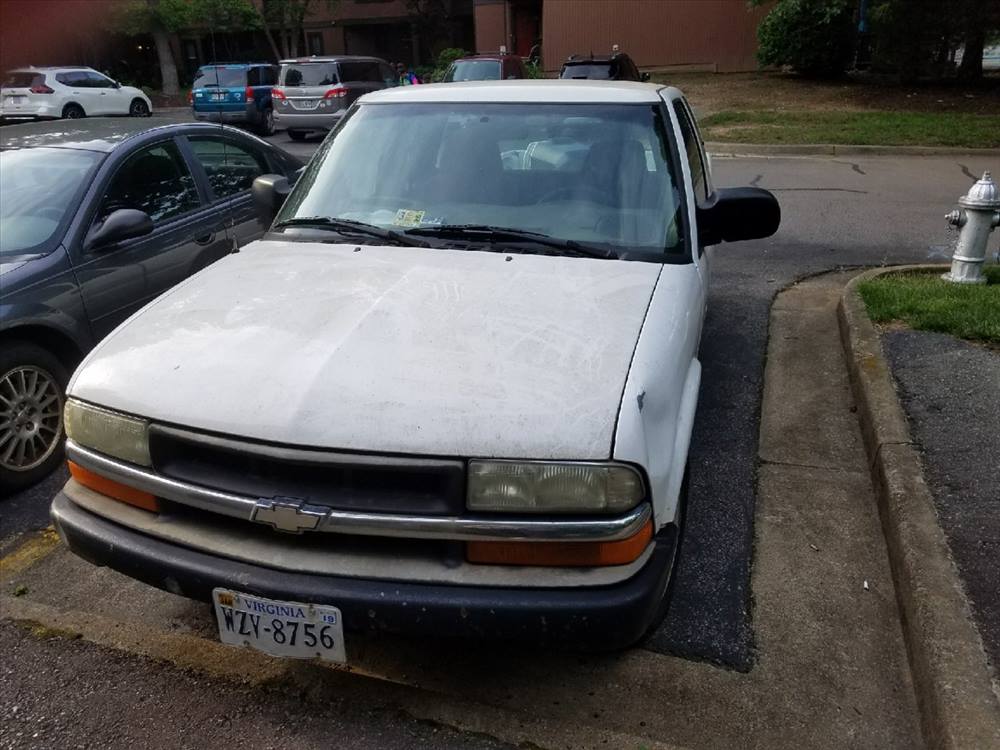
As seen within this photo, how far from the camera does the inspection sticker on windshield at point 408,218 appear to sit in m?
3.46

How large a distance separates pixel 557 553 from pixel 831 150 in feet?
44.2

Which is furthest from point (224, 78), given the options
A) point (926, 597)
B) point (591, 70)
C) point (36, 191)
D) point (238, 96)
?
point (926, 597)

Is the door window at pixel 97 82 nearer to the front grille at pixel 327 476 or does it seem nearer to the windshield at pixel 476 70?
the windshield at pixel 476 70

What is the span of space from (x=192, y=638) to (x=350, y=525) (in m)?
1.18

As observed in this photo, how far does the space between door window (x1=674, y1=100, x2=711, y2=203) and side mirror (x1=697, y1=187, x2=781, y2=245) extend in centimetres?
12

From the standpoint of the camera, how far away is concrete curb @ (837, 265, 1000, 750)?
94.3 inches

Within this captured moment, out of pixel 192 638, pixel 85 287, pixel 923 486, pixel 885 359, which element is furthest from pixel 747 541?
pixel 85 287

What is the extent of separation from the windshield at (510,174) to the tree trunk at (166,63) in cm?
3515

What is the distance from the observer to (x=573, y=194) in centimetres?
346

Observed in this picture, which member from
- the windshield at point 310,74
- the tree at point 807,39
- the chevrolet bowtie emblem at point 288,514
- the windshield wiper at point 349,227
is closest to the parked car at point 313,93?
the windshield at point 310,74

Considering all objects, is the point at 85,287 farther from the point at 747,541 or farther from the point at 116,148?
the point at 747,541

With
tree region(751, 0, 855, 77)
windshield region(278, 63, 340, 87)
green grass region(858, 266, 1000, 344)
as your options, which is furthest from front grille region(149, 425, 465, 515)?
tree region(751, 0, 855, 77)

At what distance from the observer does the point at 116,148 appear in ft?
16.0

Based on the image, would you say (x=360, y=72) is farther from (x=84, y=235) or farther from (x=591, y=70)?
(x=84, y=235)
